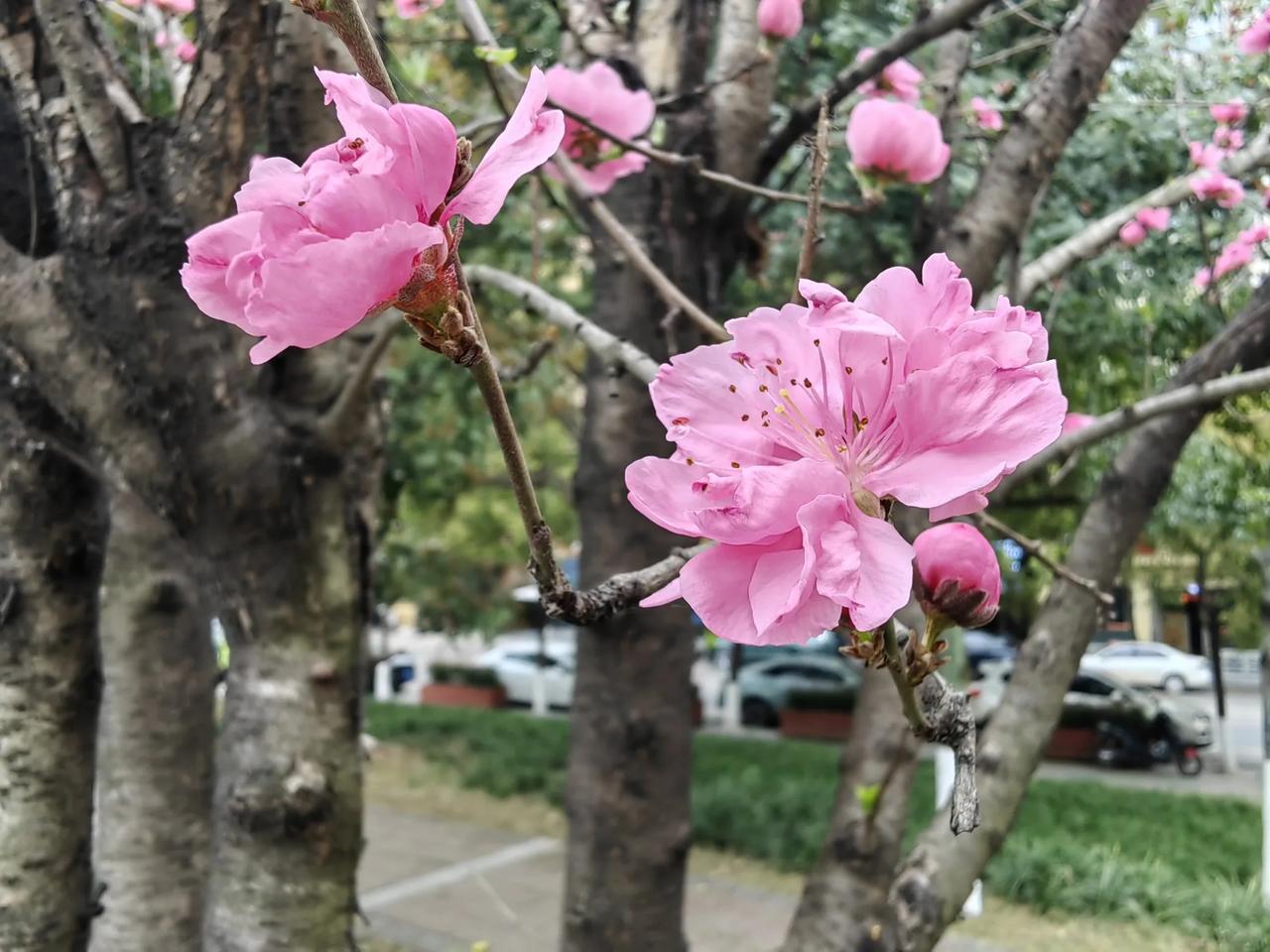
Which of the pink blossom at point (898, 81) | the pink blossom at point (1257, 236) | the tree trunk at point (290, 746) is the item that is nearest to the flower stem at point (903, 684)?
the tree trunk at point (290, 746)

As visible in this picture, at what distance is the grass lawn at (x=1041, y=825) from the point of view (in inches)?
219

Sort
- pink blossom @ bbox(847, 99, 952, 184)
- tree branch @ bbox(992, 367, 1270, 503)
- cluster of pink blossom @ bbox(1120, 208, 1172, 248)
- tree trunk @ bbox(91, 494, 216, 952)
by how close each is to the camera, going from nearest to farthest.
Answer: tree branch @ bbox(992, 367, 1270, 503)
pink blossom @ bbox(847, 99, 952, 184)
tree trunk @ bbox(91, 494, 216, 952)
cluster of pink blossom @ bbox(1120, 208, 1172, 248)

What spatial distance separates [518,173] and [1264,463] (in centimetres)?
776

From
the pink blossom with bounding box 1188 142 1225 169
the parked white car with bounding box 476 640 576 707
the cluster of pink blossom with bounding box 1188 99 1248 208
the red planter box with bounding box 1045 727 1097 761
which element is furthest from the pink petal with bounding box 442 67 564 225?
the parked white car with bounding box 476 640 576 707

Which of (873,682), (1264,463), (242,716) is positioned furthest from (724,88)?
(1264,463)

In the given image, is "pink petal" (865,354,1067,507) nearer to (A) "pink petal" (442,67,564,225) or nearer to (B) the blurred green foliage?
(A) "pink petal" (442,67,564,225)

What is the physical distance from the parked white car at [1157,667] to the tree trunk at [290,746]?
19300mm

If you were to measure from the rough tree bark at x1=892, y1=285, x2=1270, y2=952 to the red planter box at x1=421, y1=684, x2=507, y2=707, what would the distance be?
613 inches

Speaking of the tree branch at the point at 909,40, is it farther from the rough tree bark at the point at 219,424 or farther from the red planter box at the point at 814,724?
the red planter box at the point at 814,724

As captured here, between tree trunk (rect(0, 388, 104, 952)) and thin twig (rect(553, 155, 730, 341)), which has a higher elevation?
thin twig (rect(553, 155, 730, 341))

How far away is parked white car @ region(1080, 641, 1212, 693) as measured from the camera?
18984 mm

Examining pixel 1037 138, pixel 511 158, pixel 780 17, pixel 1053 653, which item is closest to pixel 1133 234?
pixel 1037 138

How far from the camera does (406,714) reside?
483 inches

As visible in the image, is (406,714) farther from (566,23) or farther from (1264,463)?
(566,23)
